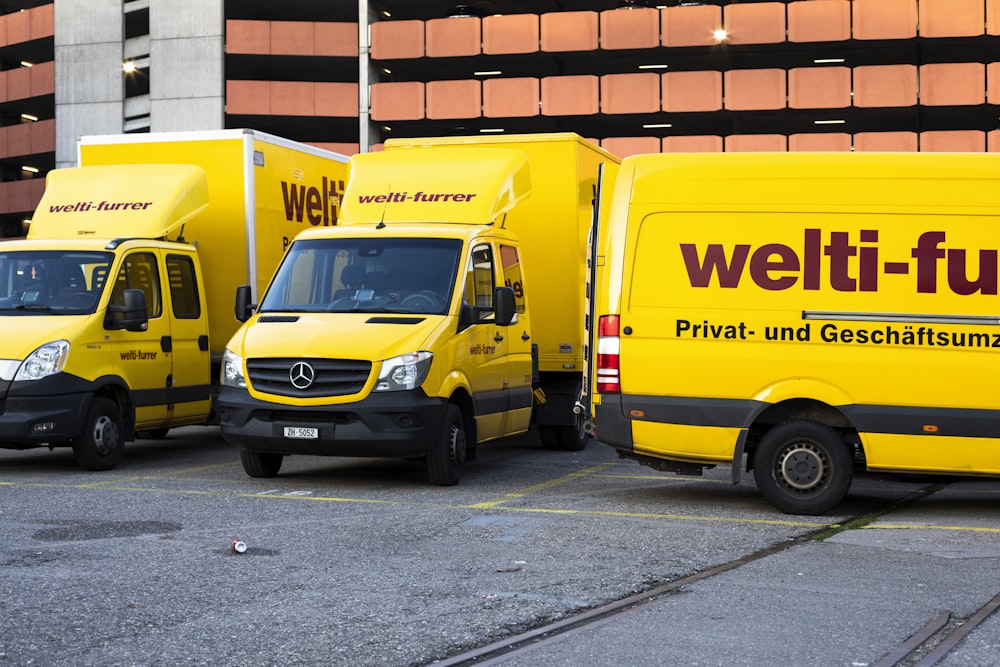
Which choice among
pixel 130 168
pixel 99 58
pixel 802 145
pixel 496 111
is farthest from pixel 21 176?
pixel 130 168

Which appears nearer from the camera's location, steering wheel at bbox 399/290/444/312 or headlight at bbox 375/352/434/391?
headlight at bbox 375/352/434/391

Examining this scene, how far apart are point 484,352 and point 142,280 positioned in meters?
3.55

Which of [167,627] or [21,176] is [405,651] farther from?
[21,176]

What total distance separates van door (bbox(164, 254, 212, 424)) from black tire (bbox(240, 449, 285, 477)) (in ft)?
6.64

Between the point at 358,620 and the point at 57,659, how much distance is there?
4.51 ft

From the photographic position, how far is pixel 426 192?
44.6 ft

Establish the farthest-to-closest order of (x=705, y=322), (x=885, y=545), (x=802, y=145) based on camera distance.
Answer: (x=802, y=145) → (x=705, y=322) → (x=885, y=545)

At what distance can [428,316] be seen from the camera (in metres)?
12.1

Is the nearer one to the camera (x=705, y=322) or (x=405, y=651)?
(x=405, y=651)

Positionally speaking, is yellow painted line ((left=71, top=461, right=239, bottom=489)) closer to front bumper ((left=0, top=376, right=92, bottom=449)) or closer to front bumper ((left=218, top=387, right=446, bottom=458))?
front bumper ((left=0, top=376, right=92, bottom=449))

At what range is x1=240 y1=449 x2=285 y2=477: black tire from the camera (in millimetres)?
12555

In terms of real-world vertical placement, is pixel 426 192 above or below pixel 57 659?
above

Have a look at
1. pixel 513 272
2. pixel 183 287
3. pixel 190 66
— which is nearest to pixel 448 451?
pixel 513 272

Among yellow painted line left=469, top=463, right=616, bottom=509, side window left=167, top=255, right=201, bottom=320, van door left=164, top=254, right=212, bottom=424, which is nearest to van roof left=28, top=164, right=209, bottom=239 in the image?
side window left=167, top=255, right=201, bottom=320
